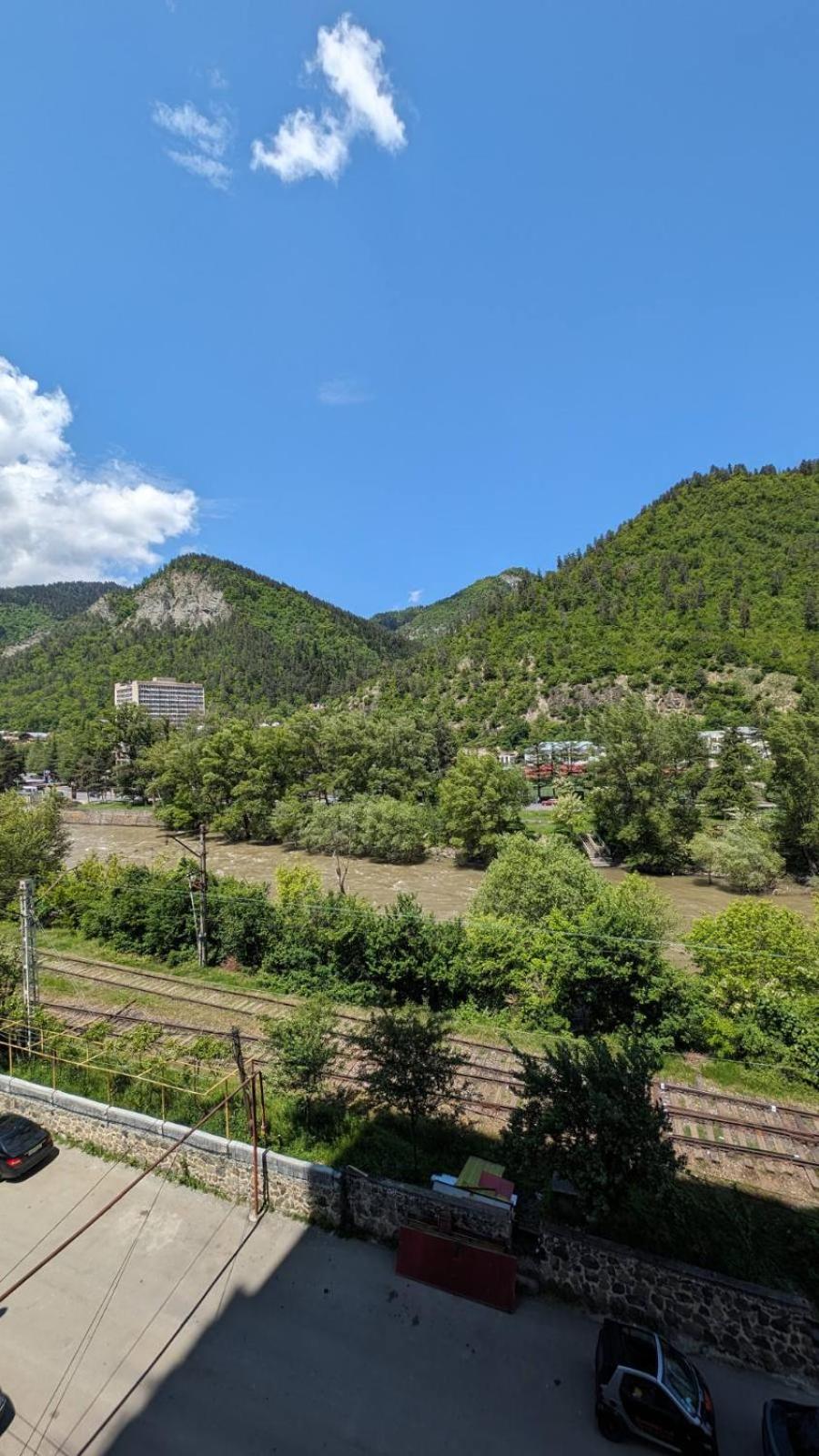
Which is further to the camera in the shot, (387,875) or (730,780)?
(730,780)

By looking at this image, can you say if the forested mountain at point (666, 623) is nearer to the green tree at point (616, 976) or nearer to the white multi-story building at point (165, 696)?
the white multi-story building at point (165, 696)

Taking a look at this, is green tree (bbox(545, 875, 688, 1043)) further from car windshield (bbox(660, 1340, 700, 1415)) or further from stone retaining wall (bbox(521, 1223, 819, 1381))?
car windshield (bbox(660, 1340, 700, 1415))

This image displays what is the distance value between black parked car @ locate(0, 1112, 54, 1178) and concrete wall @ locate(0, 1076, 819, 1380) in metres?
0.81

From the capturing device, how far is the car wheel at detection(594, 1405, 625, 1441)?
7031 millimetres

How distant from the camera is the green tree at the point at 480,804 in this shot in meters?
45.3

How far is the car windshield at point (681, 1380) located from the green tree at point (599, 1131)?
5.29 feet

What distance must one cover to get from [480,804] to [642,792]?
11545mm

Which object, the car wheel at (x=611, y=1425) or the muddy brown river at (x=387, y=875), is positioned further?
the muddy brown river at (x=387, y=875)

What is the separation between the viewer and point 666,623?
105 m

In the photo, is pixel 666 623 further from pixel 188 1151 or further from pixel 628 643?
pixel 188 1151

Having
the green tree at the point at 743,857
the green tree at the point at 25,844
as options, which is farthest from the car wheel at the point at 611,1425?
the green tree at the point at 743,857

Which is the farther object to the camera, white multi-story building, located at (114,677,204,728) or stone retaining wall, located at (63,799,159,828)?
white multi-story building, located at (114,677,204,728)

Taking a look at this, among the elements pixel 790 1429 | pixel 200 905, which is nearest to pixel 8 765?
pixel 200 905

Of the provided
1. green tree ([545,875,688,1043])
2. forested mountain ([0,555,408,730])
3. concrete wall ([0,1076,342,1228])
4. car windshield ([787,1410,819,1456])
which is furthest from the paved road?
forested mountain ([0,555,408,730])
